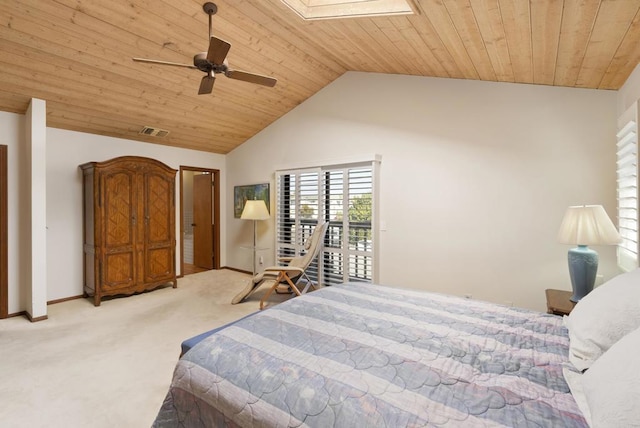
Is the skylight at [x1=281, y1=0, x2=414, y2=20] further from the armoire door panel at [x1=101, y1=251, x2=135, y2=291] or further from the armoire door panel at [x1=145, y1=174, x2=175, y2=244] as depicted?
the armoire door panel at [x1=101, y1=251, x2=135, y2=291]

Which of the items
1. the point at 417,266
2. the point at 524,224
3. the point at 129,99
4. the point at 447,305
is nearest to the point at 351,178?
the point at 417,266

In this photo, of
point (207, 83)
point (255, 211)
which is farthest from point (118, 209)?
point (207, 83)

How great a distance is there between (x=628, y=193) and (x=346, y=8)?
2.62 m

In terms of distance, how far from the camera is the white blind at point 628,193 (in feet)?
6.90

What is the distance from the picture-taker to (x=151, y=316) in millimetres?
3533

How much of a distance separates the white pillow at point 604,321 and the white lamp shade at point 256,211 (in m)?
4.12

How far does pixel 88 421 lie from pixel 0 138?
3.52 meters

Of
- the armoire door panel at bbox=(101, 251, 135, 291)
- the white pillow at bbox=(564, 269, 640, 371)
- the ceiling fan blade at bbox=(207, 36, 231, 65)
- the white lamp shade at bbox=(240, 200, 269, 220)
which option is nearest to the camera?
the white pillow at bbox=(564, 269, 640, 371)

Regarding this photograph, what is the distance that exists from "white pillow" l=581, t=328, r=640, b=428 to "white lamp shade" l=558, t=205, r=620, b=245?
1509 millimetres

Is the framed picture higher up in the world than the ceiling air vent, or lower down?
lower down

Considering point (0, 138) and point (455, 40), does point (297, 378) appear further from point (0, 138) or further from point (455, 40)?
point (0, 138)

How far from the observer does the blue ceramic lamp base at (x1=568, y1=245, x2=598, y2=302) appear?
2.18 meters

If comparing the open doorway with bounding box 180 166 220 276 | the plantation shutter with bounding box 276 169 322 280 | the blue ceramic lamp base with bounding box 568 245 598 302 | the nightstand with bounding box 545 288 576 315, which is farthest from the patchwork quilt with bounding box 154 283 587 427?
the open doorway with bounding box 180 166 220 276

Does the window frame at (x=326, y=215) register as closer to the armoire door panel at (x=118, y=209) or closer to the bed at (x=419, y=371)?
the armoire door panel at (x=118, y=209)
